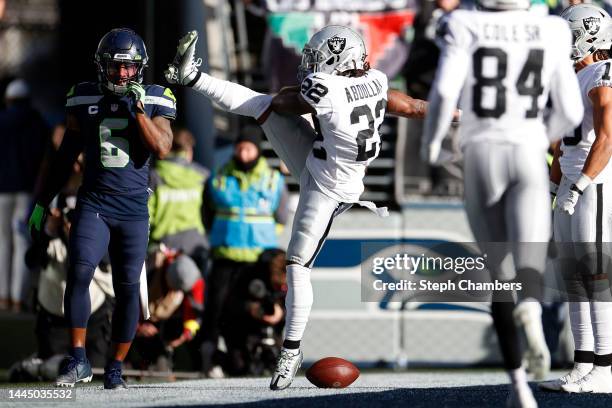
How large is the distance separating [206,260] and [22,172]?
115 inches

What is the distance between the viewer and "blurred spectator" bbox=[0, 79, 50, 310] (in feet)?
37.9

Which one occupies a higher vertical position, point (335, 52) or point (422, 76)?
point (335, 52)

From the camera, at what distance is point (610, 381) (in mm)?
6422

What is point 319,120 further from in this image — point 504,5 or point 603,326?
point 603,326

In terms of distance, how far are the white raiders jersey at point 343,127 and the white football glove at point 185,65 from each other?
0.55 metres

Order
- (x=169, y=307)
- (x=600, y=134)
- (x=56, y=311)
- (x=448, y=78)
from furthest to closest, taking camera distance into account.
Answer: (x=169, y=307) < (x=56, y=311) < (x=600, y=134) < (x=448, y=78)

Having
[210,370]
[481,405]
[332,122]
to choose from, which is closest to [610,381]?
[481,405]

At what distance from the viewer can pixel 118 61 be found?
653 centimetres

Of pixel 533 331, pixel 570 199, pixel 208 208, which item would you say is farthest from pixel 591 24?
pixel 208 208

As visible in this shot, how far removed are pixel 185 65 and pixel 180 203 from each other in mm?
2926

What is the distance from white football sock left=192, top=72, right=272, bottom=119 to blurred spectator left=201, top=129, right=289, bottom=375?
2.47 metres

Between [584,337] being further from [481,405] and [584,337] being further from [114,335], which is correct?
[114,335]

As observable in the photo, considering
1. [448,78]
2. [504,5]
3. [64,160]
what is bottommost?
[64,160]

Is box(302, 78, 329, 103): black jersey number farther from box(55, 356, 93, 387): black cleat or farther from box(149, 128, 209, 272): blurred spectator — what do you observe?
box(149, 128, 209, 272): blurred spectator
